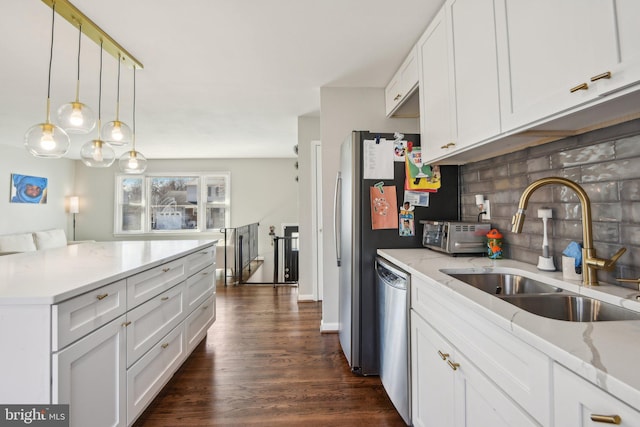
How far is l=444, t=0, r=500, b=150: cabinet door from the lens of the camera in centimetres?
122

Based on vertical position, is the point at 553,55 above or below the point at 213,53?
below

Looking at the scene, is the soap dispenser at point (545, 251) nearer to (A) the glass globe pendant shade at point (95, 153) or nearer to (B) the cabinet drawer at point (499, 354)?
(B) the cabinet drawer at point (499, 354)

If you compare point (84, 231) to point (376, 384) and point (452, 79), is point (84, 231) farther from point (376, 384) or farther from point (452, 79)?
point (452, 79)

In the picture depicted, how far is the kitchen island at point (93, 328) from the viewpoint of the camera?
1.00 meters

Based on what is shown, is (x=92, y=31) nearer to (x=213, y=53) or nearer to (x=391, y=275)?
(x=213, y=53)

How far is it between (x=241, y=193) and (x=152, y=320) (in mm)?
5048

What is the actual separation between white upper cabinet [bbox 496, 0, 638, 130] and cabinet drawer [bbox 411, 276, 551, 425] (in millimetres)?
723

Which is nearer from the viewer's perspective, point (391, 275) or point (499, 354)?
point (499, 354)

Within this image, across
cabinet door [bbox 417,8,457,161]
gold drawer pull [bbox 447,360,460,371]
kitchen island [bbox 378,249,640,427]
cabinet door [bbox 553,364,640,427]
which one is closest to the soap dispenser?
kitchen island [bbox 378,249,640,427]

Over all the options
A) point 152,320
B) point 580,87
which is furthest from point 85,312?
point 580,87

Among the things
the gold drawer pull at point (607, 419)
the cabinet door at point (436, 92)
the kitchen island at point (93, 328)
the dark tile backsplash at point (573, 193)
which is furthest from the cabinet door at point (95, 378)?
the dark tile backsplash at point (573, 193)

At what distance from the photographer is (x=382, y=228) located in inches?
76.9

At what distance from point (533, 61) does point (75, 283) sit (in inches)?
75.6

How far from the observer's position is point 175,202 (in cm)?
649
